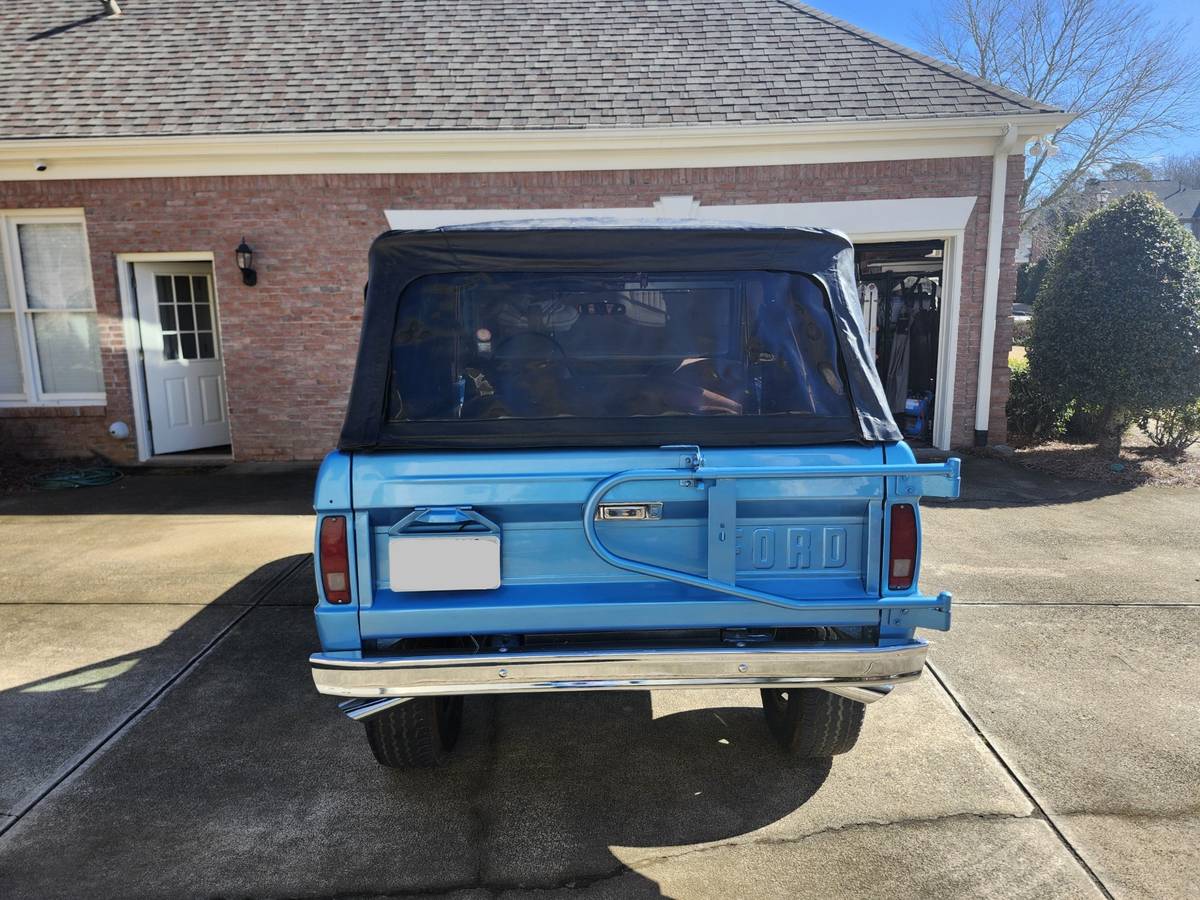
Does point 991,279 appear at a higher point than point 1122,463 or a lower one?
higher

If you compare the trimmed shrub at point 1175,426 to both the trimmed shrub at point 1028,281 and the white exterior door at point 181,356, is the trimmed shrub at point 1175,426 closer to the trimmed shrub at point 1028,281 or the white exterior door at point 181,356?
the white exterior door at point 181,356

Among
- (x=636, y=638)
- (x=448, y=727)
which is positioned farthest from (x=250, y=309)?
(x=636, y=638)

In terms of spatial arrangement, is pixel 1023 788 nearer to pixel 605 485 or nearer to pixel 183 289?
pixel 605 485

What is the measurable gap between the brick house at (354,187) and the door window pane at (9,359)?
27 millimetres

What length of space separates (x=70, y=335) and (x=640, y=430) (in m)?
9.02

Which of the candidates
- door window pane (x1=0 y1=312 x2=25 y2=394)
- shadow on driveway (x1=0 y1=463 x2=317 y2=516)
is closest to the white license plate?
shadow on driveway (x1=0 y1=463 x2=317 y2=516)

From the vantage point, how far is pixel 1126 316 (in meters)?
8.05

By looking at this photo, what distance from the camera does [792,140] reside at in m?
8.27

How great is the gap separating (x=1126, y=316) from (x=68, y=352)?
11.3m

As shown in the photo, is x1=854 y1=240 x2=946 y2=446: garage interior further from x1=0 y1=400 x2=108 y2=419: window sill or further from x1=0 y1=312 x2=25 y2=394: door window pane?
x1=0 y1=312 x2=25 y2=394: door window pane

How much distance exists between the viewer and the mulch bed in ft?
25.5

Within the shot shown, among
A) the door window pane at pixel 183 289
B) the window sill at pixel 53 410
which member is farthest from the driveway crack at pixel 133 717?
the door window pane at pixel 183 289

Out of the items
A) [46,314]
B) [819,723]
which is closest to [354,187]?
[46,314]

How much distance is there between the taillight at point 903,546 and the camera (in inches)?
100
